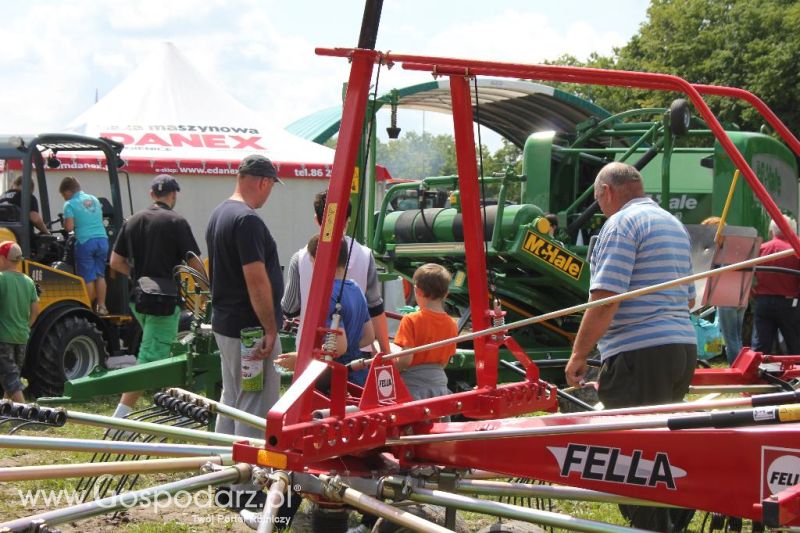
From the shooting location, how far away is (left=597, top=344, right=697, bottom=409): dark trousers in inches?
177

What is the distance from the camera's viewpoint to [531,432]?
11.4ft

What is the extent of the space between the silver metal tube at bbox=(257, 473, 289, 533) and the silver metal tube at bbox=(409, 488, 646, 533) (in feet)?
1.59

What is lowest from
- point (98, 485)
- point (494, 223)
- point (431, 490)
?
point (98, 485)

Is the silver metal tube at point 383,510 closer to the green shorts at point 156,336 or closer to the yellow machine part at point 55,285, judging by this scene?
the green shorts at point 156,336

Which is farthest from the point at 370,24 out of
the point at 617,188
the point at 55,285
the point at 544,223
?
the point at 55,285

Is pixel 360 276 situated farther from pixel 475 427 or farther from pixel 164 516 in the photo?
pixel 475 427

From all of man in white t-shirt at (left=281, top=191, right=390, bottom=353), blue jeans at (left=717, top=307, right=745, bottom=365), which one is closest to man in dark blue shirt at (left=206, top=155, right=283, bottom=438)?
man in white t-shirt at (left=281, top=191, right=390, bottom=353)

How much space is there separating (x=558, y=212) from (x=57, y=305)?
474cm

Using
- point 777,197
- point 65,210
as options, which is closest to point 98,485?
point 65,210

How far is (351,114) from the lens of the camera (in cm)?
368

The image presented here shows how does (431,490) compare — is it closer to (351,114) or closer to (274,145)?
(351,114)

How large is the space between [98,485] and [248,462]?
2.57 m

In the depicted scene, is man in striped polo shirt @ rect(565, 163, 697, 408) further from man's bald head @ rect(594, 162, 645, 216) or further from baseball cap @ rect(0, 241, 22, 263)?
baseball cap @ rect(0, 241, 22, 263)

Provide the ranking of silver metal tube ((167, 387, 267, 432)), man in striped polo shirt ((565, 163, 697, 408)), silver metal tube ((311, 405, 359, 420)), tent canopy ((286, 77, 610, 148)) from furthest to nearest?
tent canopy ((286, 77, 610, 148))
man in striped polo shirt ((565, 163, 697, 408))
silver metal tube ((167, 387, 267, 432))
silver metal tube ((311, 405, 359, 420))
